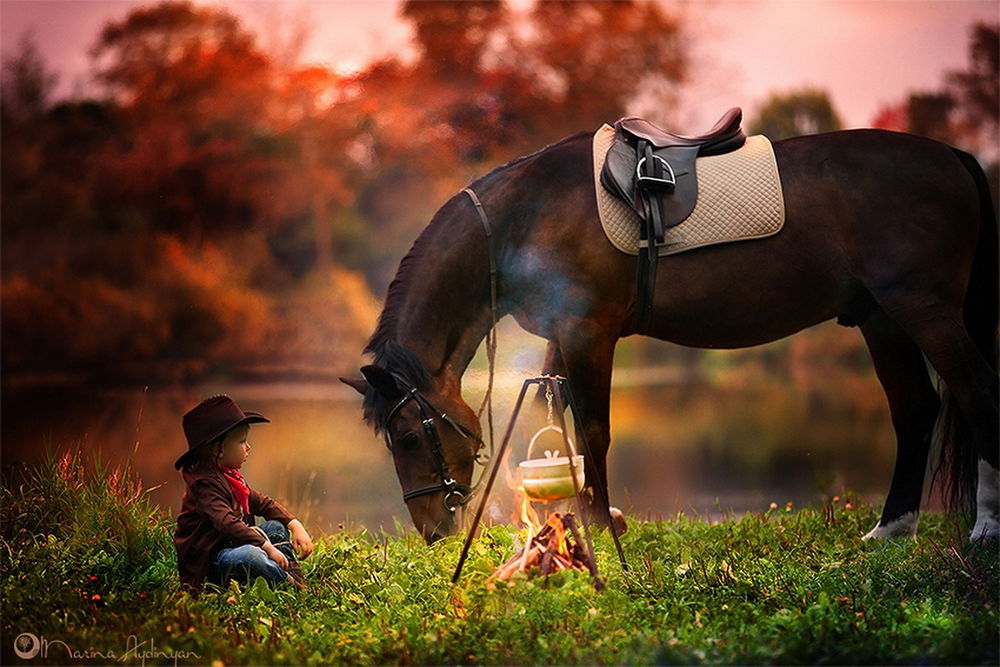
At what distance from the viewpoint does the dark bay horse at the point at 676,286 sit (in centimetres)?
446

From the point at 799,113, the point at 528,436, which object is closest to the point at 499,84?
the point at 799,113

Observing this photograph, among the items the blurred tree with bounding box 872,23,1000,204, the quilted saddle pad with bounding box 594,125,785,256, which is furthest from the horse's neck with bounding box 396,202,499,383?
the blurred tree with bounding box 872,23,1000,204

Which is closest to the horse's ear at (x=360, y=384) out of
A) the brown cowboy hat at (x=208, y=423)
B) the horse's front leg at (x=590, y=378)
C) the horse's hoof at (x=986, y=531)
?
the brown cowboy hat at (x=208, y=423)

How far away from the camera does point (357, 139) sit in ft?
55.5

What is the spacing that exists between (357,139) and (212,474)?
13.5m

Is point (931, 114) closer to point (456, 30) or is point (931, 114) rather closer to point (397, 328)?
point (456, 30)

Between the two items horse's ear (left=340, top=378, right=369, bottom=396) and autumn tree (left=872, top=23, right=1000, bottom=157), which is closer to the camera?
horse's ear (left=340, top=378, right=369, bottom=396)

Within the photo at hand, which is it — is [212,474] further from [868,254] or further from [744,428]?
[744,428]

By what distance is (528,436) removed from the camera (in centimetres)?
709

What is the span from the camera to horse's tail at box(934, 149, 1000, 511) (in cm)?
490

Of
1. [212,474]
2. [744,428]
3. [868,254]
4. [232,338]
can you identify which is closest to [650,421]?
[744,428]

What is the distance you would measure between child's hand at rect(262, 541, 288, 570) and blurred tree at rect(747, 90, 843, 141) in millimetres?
15416

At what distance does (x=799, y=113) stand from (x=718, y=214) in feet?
48.1

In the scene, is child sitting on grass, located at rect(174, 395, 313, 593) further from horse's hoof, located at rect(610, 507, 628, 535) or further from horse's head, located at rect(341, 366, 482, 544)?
horse's hoof, located at rect(610, 507, 628, 535)
